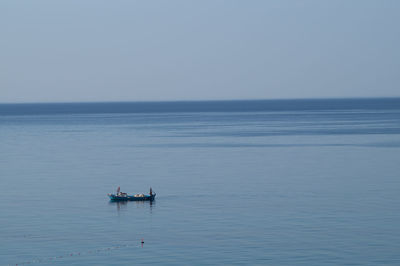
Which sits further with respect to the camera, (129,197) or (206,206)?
(129,197)

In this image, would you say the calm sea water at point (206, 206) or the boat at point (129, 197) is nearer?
the calm sea water at point (206, 206)

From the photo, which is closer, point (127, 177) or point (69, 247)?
point (69, 247)

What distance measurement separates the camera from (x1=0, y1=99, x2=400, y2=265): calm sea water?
46125 mm

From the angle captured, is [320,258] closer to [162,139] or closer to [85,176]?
[85,176]

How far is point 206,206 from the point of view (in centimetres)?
6166

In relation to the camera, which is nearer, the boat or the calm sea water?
the calm sea water

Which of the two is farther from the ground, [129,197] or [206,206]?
[129,197]

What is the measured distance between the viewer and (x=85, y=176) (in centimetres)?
8356

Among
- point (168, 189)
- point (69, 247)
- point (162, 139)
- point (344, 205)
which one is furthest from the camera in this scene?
point (162, 139)

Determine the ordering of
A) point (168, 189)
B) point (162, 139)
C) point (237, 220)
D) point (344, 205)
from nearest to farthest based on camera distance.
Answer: point (237, 220) < point (344, 205) < point (168, 189) < point (162, 139)

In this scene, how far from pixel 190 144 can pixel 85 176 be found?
139 ft

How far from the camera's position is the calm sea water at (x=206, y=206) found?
4612 cm

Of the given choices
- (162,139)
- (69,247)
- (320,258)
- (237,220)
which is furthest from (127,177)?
(162,139)

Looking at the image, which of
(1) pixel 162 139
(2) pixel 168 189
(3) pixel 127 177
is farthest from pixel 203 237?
(1) pixel 162 139
